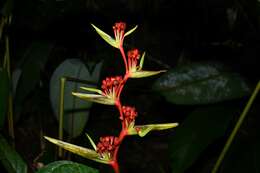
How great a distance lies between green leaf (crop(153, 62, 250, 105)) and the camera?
0.86 meters

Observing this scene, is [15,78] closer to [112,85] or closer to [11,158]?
[11,158]

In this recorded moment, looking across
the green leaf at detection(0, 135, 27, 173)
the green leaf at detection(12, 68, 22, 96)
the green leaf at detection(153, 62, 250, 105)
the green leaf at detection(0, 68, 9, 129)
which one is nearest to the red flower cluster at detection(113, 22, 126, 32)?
the green leaf at detection(0, 135, 27, 173)

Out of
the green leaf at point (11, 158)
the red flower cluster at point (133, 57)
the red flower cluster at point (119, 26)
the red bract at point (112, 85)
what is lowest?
the green leaf at point (11, 158)

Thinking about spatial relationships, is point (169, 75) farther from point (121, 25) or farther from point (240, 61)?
point (121, 25)

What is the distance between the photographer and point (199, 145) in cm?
81

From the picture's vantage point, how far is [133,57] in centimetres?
44

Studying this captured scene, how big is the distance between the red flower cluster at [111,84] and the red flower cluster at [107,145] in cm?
5

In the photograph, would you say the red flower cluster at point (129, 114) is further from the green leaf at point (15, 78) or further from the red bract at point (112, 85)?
the green leaf at point (15, 78)

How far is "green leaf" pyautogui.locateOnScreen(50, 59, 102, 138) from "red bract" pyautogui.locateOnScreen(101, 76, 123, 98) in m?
0.49

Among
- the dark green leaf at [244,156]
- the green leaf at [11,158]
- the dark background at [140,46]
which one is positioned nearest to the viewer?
the green leaf at [11,158]

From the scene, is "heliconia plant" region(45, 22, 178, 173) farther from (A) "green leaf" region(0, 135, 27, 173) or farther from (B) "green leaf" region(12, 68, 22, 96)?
(B) "green leaf" region(12, 68, 22, 96)

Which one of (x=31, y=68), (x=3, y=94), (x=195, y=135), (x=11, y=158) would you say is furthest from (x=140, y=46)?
(x=11, y=158)

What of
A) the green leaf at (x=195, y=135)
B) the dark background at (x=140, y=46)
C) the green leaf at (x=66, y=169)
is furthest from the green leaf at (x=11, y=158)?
the dark background at (x=140, y=46)

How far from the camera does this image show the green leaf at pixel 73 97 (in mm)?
907
